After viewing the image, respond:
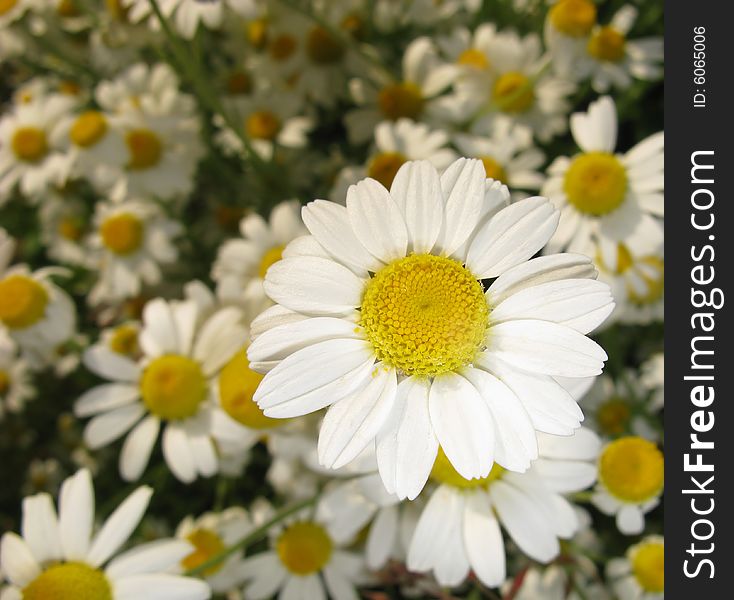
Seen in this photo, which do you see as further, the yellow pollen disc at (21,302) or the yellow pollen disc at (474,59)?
the yellow pollen disc at (474,59)

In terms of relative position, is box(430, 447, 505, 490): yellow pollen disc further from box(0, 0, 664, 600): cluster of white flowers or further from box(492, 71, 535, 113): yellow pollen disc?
box(492, 71, 535, 113): yellow pollen disc

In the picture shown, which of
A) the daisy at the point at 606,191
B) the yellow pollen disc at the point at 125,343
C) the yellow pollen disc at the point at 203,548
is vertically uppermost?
the daisy at the point at 606,191

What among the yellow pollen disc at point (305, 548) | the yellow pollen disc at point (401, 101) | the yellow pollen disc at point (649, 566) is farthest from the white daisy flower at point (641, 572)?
the yellow pollen disc at point (401, 101)

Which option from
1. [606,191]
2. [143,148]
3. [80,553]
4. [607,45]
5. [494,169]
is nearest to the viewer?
[80,553]

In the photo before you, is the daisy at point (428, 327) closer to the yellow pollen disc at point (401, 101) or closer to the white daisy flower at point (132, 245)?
the yellow pollen disc at point (401, 101)

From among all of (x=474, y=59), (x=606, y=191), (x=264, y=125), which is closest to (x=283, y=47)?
(x=264, y=125)

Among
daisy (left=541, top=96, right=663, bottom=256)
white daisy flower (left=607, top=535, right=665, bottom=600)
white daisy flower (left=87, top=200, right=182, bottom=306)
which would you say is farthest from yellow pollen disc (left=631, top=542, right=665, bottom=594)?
white daisy flower (left=87, top=200, right=182, bottom=306)

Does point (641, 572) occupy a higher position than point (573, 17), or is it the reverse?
point (573, 17)

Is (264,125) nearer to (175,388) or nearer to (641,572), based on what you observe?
(175,388)
